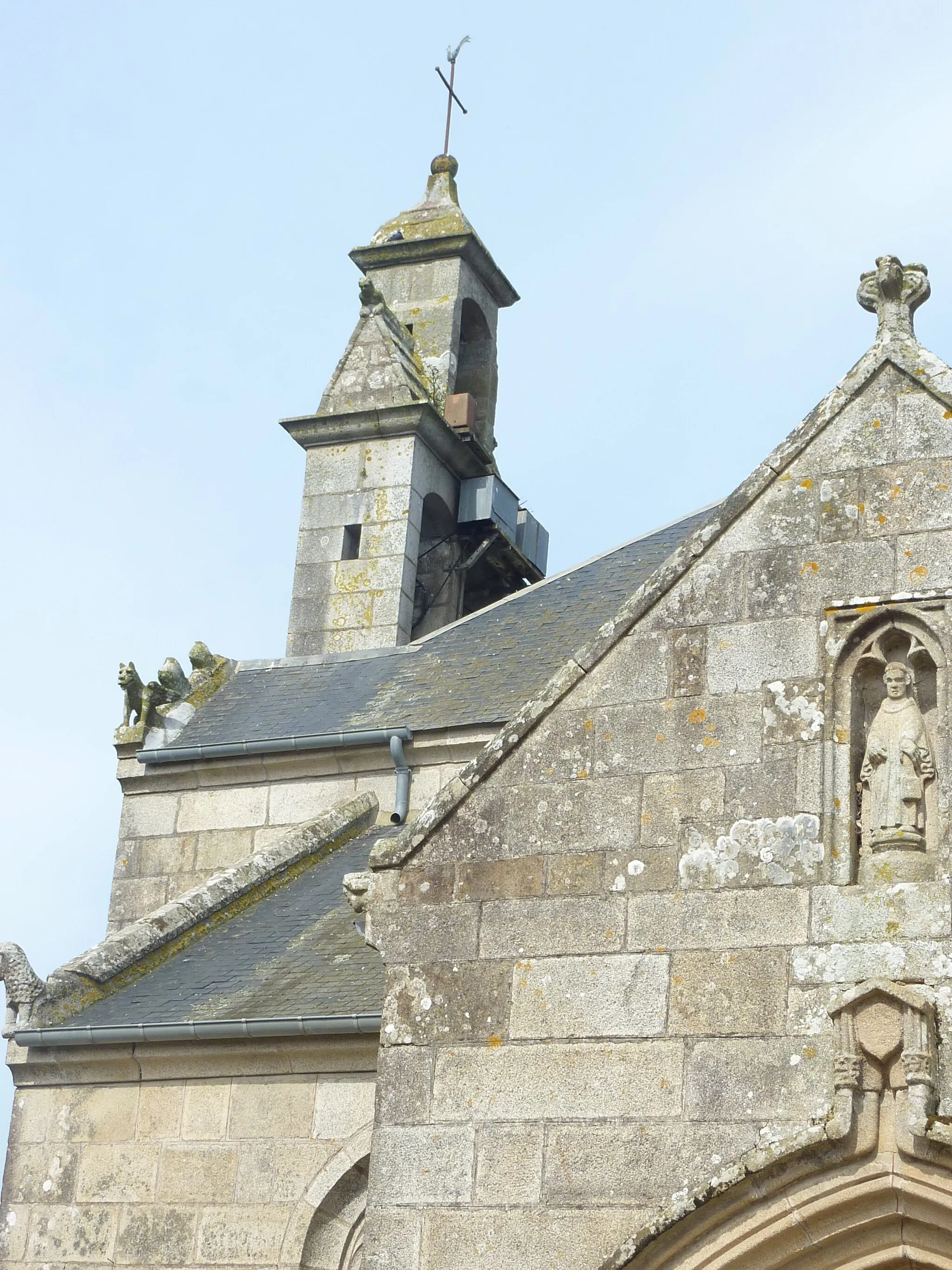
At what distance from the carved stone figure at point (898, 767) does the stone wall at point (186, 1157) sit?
4.05 metres

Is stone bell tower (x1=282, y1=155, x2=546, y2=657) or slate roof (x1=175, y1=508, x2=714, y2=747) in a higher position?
Answer: stone bell tower (x1=282, y1=155, x2=546, y2=657)

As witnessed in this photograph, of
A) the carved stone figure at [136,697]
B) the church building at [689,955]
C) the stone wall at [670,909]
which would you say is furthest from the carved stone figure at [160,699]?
the stone wall at [670,909]

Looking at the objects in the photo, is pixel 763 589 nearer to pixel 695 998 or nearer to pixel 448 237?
pixel 695 998

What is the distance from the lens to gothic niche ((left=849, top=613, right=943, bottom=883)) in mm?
7082

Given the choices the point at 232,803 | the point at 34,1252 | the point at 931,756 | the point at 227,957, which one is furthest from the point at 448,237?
the point at 931,756

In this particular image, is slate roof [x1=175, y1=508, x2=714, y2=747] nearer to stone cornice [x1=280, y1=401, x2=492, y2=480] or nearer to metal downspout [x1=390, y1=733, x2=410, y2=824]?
metal downspout [x1=390, y1=733, x2=410, y2=824]

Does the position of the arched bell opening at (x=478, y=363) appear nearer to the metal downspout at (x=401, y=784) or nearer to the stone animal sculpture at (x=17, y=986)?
the metal downspout at (x=401, y=784)

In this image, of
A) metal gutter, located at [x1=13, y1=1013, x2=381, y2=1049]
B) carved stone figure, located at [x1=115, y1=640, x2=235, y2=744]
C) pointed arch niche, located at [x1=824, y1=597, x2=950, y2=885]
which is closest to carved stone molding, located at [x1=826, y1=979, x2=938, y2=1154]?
pointed arch niche, located at [x1=824, y1=597, x2=950, y2=885]

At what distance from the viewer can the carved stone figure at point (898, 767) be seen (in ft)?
23.3

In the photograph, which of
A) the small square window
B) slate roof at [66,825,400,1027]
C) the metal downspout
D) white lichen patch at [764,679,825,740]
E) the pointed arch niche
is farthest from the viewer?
the small square window

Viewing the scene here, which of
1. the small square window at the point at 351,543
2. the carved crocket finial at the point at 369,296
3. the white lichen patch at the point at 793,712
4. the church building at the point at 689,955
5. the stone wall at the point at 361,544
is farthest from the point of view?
the carved crocket finial at the point at 369,296

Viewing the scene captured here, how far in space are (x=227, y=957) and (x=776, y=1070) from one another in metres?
5.62

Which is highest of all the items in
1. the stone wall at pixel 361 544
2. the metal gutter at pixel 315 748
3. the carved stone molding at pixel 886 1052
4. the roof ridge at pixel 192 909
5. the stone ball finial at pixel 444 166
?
the stone ball finial at pixel 444 166

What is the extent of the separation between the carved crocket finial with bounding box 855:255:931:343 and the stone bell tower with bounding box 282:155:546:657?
857cm
